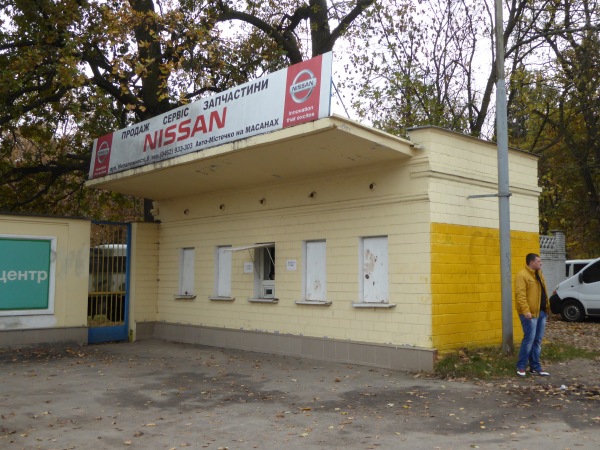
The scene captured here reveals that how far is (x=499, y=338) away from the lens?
11945 mm

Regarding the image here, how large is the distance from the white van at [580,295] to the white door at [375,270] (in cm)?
1072

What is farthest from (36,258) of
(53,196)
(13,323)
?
(53,196)

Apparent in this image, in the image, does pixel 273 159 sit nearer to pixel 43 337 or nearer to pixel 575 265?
pixel 43 337

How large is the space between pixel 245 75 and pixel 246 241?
6.75m

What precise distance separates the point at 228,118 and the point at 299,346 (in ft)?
15.2

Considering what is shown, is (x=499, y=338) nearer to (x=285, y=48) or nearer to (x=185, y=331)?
(x=185, y=331)

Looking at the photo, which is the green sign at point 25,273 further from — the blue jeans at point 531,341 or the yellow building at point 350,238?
the blue jeans at point 531,341

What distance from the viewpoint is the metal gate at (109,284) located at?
15602mm

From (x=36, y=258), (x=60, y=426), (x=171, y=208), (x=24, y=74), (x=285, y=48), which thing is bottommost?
(x=60, y=426)

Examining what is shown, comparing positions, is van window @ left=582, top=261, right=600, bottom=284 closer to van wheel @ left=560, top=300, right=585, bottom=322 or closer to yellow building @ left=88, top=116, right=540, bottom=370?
van wheel @ left=560, top=300, right=585, bottom=322

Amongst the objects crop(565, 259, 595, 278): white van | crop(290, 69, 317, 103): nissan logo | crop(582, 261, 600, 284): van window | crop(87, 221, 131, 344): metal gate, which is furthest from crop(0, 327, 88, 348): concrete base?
crop(565, 259, 595, 278): white van

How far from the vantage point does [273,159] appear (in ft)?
38.4

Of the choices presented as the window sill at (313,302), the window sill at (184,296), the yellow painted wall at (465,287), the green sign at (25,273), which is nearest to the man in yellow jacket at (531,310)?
the yellow painted wall at (465,287)

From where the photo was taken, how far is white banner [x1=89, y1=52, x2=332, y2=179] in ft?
32.1
